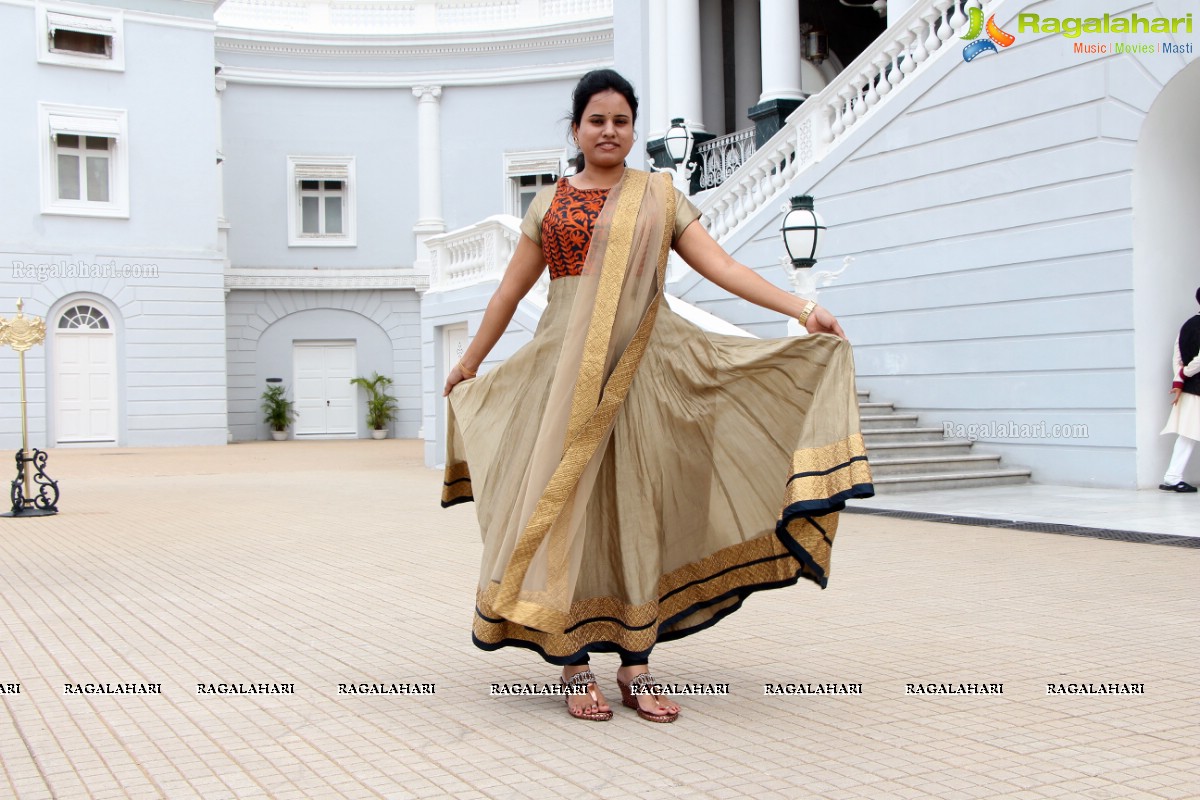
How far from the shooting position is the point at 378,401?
2861 centimetres

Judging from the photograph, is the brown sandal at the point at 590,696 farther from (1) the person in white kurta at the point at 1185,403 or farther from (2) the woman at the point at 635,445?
(1) the person in white kurta at the point at 1185,403

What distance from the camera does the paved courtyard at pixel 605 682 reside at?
3334mm

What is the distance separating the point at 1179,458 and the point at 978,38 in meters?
4.59

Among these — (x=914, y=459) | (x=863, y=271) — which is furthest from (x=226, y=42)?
(x=914, y=459)

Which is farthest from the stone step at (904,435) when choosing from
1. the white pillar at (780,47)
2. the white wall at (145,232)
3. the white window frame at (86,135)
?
the white window frame at (86,135)

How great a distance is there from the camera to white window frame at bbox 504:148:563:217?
2948cm

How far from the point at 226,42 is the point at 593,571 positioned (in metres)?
26.9

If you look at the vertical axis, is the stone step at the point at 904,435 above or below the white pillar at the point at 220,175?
below

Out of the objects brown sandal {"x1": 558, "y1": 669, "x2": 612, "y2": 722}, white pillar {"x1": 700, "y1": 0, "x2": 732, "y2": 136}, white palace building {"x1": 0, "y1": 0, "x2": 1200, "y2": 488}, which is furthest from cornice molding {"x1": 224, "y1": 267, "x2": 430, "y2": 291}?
brown sandal {"x1": 558, "y1": 669, "x2": 612, "y2": 722}

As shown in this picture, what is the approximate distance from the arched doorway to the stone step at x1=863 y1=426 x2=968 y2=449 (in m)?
2.19

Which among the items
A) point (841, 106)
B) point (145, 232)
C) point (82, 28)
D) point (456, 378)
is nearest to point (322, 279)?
point (145, 232)

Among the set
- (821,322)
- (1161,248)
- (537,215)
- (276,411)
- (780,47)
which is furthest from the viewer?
(276,411)

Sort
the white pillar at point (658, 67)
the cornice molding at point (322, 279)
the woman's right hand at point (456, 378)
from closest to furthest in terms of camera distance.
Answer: the woman's right hand at point (456, 378), the white pillar at point (658, 67), the cornice molding at point (322, 279)

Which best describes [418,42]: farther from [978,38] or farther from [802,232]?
[802,232]
